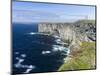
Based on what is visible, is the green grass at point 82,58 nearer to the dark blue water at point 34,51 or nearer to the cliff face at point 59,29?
the dark blue water at point 34,51

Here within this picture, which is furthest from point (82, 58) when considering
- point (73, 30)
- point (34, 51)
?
point (34, 51)

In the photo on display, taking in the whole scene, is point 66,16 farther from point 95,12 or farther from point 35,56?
point 35,56

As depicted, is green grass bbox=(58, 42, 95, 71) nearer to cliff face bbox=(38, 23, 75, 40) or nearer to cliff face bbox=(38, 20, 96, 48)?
cliff face bbox=(38, 20, 96, 48)

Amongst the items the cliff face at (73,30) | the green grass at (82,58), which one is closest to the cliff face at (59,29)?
the cliff face at (73,30)

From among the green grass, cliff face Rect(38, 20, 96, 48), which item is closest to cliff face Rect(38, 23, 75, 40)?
cliff face Rect(38, 20, 96, 48)

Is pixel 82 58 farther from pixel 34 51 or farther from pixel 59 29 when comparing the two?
pixel 34 51
